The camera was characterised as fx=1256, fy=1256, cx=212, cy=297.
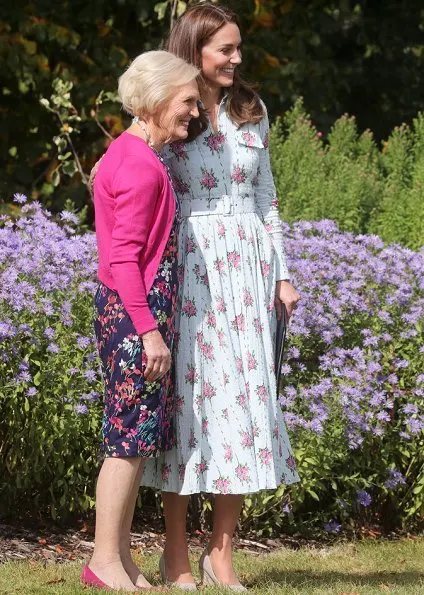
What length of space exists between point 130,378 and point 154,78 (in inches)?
34.8

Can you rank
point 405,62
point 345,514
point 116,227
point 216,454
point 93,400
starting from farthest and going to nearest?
point 405,62
point 345,514
point 93,400
point 216,454
point 116,227

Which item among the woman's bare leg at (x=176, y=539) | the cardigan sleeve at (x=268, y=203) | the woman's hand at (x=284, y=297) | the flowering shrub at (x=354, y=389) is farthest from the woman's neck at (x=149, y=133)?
the flowering shrub at (x=354, y=389)

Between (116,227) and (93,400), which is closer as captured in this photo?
(116,227)

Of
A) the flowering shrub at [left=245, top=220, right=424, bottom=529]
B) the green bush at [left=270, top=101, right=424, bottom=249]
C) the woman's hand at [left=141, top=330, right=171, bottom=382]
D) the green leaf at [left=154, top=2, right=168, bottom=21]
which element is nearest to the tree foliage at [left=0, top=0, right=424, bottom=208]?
the green leaf at [left=154, top=2, right=168, bottom=21]

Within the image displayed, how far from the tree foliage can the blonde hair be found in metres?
5.18

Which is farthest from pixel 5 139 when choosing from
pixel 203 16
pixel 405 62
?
pixel 203 16

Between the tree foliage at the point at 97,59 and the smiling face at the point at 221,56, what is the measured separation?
4.86 m

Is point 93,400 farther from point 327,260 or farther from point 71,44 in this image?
point 71,44

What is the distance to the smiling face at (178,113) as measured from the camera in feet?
12.2

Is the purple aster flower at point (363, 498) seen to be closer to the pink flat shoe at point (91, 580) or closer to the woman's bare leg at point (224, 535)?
the woman's bare leg at point (224, 535)

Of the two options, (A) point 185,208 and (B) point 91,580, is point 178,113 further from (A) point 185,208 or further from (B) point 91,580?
(B) point 91,580

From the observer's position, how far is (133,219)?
362 centimetres

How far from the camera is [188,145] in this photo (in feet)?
13.2

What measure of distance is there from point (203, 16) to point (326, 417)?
1.93 m
